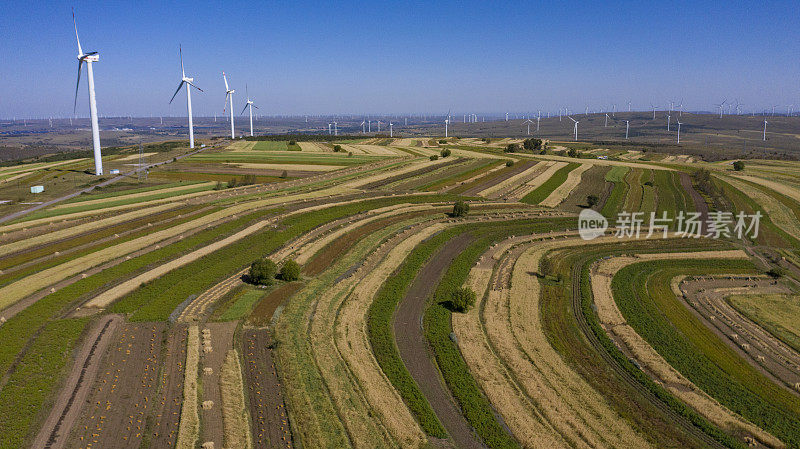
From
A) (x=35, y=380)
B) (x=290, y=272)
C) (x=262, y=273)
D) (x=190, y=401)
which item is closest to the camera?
(x=190, y=401)

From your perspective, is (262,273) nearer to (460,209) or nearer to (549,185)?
(460,209)

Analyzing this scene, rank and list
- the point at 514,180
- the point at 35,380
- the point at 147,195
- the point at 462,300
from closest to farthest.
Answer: the point at 35,380 < the point at 462,300 < the point at 147,195 < the point at 514,180

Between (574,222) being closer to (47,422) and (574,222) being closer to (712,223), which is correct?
(712,223)

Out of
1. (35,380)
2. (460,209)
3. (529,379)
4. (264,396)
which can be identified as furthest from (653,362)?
(460,209)

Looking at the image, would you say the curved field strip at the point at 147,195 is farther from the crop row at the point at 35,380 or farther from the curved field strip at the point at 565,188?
the curved field strip at the point at 565,188

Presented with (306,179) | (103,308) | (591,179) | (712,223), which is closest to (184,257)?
(103,308)

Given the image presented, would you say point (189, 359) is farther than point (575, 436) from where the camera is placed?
Yes
